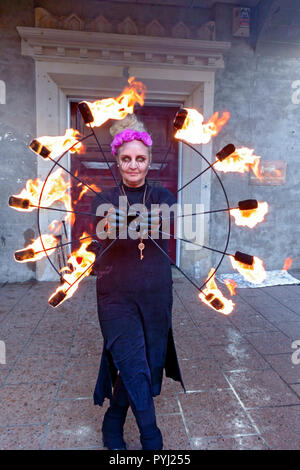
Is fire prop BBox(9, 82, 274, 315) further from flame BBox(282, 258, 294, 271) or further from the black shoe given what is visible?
flame BBox(282, 258, 294, 271)

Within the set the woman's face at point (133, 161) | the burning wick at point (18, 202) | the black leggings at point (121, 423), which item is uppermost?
the woman's face at point (133, 161)

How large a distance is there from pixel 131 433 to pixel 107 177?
476cm

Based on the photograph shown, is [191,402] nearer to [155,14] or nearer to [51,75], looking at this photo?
[51,75]

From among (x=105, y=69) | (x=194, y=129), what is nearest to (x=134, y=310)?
(x=194, y=129)

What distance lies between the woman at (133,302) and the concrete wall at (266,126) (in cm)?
412

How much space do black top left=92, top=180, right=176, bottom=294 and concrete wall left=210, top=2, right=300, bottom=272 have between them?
414cm

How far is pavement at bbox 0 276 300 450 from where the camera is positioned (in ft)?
8.35

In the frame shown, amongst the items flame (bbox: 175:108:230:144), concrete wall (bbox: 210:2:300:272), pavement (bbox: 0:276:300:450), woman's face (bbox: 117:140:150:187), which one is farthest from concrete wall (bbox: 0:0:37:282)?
woman's face (bbox: 117:140:150:187)

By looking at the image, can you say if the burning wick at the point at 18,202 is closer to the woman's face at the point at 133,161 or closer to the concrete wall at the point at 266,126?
the woman's face at the point at 133,161

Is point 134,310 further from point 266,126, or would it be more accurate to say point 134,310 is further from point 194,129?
point 266,126

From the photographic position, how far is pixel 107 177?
6.59 m

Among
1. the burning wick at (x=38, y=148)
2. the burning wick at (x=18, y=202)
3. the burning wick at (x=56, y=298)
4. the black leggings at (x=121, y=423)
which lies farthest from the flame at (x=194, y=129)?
the black leggings at (x=121, y=423)

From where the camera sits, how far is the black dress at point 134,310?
2.22 m
